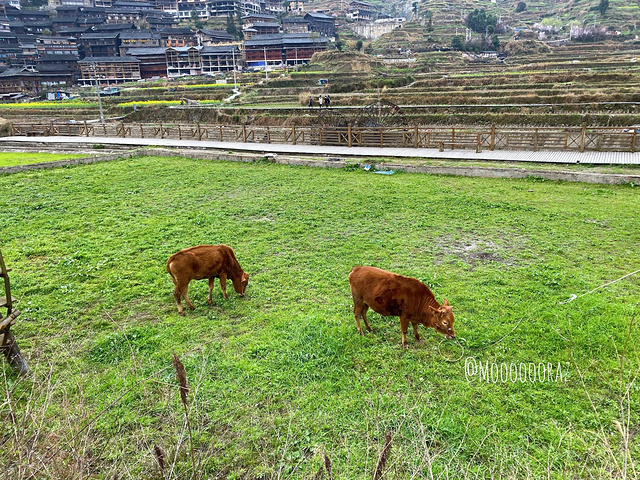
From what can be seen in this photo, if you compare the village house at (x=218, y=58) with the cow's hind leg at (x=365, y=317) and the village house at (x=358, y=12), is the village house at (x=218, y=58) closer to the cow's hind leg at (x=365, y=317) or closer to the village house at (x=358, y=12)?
the village house at (x=358, y=12)

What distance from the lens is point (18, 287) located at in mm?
7879

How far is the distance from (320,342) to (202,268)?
245cm

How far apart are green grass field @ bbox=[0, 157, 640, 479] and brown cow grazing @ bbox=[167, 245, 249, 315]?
0.34 metres

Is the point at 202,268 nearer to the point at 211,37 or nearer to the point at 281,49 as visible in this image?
the point at 281,49

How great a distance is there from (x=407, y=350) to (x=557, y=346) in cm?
207

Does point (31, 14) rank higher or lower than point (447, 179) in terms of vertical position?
higher

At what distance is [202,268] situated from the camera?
22.9ft

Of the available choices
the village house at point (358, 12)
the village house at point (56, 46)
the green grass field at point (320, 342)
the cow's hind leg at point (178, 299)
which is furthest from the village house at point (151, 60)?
the cow's hind leg at point (178, 299)

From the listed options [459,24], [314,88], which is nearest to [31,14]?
[314,88]

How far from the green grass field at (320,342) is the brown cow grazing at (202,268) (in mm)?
344

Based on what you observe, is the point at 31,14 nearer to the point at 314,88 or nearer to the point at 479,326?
the point at 314,88

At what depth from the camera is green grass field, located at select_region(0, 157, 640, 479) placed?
3.96 m

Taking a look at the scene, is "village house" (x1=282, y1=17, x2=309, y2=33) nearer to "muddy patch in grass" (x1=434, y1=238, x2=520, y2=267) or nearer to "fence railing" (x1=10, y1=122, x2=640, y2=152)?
"fence railing" (x1=10, y1=122, x2=640, y2=152)

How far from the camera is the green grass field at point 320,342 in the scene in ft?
13.0
